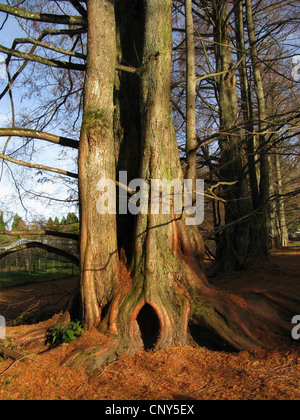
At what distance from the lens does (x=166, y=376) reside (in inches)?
140

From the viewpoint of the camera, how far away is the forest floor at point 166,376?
3.13m

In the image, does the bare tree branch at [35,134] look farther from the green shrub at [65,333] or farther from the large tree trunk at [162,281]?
the green shrub at [65,333]

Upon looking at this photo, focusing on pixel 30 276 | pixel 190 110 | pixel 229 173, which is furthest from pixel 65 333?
pixel 30 276

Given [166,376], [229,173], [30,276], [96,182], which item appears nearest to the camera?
[166,376]

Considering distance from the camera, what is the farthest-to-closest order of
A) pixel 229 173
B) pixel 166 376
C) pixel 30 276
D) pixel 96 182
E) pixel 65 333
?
pixel 30 276 < pixel 229 173 < pixel 96 182 < pixel 65 333 < pixel 166 376

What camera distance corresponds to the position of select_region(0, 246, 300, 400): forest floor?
10.3 ft

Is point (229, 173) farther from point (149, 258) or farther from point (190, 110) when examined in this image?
point (149, 258)

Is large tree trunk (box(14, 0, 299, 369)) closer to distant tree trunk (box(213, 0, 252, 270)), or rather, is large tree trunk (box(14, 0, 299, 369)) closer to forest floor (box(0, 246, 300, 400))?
forest floor (box(0, 246, 300, 400))

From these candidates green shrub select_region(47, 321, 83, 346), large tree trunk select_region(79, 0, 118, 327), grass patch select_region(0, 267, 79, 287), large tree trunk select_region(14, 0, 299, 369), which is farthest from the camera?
grass patch select_region(0, 267, 79, 287)

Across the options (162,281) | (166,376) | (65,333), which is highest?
(162,281)

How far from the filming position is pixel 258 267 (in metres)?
8.21

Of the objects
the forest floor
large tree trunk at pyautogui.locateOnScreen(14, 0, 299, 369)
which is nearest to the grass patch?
large tree trunk at pyautogui.locateOnScreen(14, 0, 299, 369)
